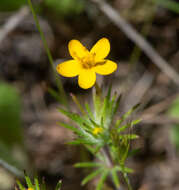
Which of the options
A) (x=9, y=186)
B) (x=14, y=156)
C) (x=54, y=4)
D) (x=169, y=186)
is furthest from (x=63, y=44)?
(x=169, y=186)

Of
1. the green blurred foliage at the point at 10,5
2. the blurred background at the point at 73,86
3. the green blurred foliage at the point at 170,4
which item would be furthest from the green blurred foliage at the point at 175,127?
the green blurred foliage at the point at 10,5

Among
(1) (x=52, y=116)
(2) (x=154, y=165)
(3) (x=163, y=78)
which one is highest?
(3) (x=163, y=78)

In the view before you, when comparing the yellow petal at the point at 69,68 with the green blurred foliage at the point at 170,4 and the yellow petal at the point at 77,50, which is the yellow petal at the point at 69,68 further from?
the green blurred foliage at the point at 170,4

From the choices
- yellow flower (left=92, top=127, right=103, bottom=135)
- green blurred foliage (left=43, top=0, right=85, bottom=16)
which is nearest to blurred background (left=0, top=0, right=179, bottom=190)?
green blurred foliage (left=43, top=0, right=85, bottom=16)

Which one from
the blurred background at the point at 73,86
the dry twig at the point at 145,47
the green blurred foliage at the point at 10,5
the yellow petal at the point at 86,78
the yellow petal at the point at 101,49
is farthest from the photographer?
the green blurred foliage at the point at 10,5

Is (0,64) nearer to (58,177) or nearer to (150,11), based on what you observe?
(58,177)

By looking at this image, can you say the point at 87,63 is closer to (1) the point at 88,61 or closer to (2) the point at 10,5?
(1) the point at 88,61
